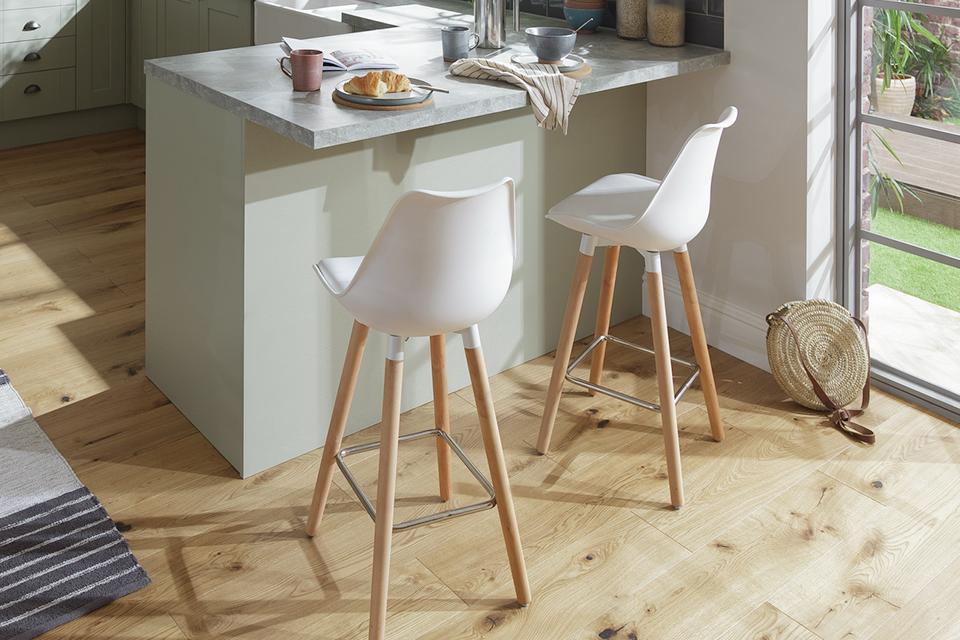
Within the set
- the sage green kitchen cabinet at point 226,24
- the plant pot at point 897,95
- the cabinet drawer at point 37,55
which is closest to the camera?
the plant pot at point 897,95

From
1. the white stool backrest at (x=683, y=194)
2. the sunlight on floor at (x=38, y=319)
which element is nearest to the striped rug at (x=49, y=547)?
the sunlight on floor at (x=38, y=319)

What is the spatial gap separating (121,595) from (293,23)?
234 cm

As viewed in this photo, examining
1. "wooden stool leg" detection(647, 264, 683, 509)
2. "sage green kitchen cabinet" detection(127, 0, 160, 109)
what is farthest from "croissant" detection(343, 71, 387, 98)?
"sage green kitchen cabinet" detection(127, 0, 160, 109)

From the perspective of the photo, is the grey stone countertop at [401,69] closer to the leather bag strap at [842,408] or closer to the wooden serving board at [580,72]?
the wooden serving board at [580,72]

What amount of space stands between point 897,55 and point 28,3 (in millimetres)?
3908

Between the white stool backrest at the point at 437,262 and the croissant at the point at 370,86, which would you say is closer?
the white stool backrest at the point at 437,262

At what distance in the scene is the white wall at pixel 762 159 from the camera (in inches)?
109

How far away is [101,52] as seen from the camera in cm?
507

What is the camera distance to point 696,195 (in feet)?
7.52

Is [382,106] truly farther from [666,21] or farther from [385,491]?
[666,21]

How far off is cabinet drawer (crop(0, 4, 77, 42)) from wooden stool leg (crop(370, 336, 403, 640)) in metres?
3.74

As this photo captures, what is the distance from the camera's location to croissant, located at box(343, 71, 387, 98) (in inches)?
87.4

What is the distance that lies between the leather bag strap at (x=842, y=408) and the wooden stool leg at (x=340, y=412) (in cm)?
129

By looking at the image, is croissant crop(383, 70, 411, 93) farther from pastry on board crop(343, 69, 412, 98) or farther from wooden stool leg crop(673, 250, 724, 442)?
wooden stool leg crop(673, 250, 724, 442)
